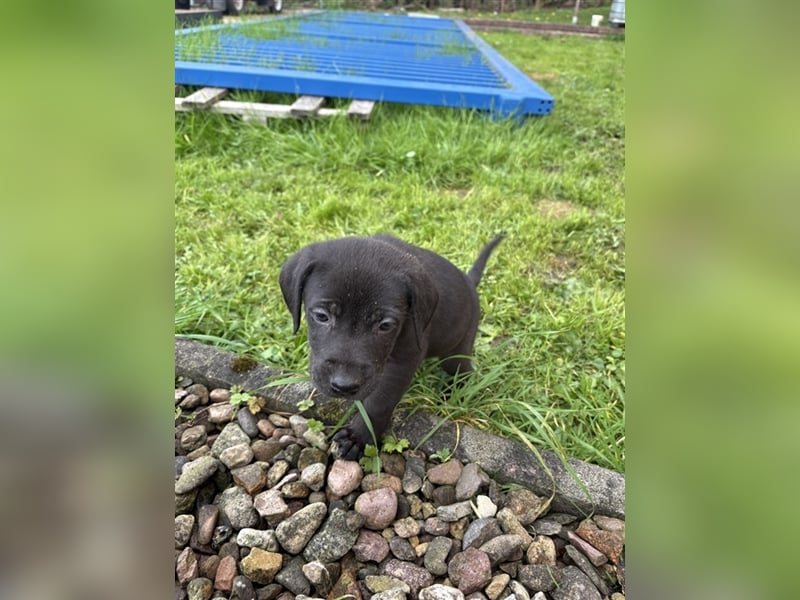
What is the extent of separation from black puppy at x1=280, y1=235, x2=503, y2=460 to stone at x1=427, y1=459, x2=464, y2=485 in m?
0.31

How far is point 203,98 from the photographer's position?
6.22 m

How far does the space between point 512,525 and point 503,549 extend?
14cm

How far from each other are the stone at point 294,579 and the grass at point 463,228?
101 centimetres

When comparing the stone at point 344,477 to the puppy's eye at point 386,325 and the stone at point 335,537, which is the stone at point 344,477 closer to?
the stone at point 335,537

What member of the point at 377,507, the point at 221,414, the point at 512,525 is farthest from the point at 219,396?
the point at 512,525

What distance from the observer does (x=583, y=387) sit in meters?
2.96

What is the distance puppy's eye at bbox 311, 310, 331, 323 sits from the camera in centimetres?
228

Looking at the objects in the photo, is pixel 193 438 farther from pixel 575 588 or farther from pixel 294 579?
pixel 575 588

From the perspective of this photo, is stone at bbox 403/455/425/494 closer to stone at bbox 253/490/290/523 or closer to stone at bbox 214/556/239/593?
stone at bbox 253/490/290/523

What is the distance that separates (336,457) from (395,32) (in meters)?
13.2

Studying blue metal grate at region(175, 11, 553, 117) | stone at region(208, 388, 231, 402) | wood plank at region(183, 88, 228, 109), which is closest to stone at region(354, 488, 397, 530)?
stone at region(208, 388, 231, 402)
